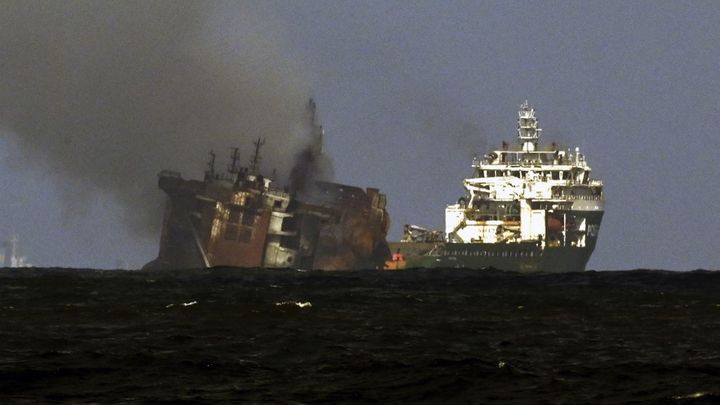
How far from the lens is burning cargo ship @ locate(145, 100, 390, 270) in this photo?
13600 cm

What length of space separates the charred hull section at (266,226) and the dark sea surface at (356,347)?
72.8 metres

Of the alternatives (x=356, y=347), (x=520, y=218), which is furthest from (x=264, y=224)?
(x=356, y=347)

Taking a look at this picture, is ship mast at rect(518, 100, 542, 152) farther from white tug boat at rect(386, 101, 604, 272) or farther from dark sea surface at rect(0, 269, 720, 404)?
dark sea surface at rect(0, 269, 720, 404)

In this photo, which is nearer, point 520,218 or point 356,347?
point 356,347

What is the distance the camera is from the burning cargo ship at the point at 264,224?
136000 millimetres

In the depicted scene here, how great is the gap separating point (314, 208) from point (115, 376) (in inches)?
4342

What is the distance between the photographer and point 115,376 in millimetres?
30500

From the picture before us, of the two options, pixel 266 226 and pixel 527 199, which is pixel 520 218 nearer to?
pixel 527 199

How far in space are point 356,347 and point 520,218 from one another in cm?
10736

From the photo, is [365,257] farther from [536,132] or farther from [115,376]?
[115,376]

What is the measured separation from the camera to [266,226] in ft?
448

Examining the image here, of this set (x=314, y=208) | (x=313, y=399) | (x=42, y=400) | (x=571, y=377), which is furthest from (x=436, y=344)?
Answer: (x=314, y=208)

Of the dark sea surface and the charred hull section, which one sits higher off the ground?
the charred hull section

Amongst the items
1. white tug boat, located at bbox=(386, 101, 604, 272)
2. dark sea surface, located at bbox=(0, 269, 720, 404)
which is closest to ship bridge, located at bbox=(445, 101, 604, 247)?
white tug boat, located at bbox=(386, 101, 604, 272)
